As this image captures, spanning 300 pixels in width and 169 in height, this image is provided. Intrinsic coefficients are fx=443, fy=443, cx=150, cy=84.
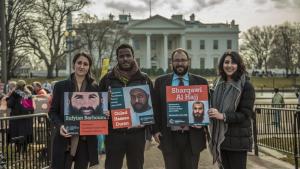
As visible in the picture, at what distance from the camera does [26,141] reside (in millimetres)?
9188

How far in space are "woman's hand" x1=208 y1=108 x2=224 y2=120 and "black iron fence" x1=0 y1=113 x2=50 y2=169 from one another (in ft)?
12.8

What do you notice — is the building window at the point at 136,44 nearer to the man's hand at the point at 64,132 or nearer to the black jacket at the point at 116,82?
the black jacket at the point at 116,82

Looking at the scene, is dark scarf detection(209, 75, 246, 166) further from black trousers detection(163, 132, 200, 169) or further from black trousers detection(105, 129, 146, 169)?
black trousers detection(105, 129, 146, 169)

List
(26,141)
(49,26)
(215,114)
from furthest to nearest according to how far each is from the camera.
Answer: (49,26) → (26,141) → (215,114)

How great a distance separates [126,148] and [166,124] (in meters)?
0.62

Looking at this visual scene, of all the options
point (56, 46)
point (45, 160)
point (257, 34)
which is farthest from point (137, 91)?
point (257, 34)

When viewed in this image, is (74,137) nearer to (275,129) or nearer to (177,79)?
(177,79)

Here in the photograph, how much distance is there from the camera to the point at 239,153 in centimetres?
557

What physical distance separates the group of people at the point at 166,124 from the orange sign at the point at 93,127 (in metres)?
0.11

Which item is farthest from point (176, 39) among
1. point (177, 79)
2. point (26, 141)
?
point (177, 79)

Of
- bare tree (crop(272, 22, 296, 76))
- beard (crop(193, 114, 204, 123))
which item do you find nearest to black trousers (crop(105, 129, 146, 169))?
beard (crop(193, 114, 204, 123))

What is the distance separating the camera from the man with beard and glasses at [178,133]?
5.87 m

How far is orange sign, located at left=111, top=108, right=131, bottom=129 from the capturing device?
5.79 m

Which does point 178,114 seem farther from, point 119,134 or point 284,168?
point 284,168
